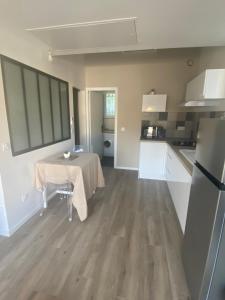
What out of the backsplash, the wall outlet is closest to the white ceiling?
the backsplash

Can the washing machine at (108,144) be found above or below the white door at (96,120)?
below

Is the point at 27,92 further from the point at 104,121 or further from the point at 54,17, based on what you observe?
the point at 104,121

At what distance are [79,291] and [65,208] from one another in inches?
53.4

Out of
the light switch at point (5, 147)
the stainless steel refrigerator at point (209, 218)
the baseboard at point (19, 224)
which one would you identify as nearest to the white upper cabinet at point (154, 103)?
the stainless steel refrigerator at point (209, 218)

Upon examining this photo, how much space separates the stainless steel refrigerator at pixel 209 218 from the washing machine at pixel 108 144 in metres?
4.13

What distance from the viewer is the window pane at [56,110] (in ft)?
9.51

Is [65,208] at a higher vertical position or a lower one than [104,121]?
lower

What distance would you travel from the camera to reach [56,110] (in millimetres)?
3020

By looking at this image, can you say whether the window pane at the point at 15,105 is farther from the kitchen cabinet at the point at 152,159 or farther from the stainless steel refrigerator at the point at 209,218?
the kitchen cabinet at the point at 152,159

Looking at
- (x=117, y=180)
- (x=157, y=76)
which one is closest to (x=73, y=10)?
(x=157, y=76)

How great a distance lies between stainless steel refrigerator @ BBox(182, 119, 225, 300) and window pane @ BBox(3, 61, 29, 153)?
206 cm

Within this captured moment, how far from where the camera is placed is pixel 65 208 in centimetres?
272

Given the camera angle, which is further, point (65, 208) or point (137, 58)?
point (137, 58)

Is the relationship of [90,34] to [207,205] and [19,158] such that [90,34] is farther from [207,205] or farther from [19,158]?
[207,205]
